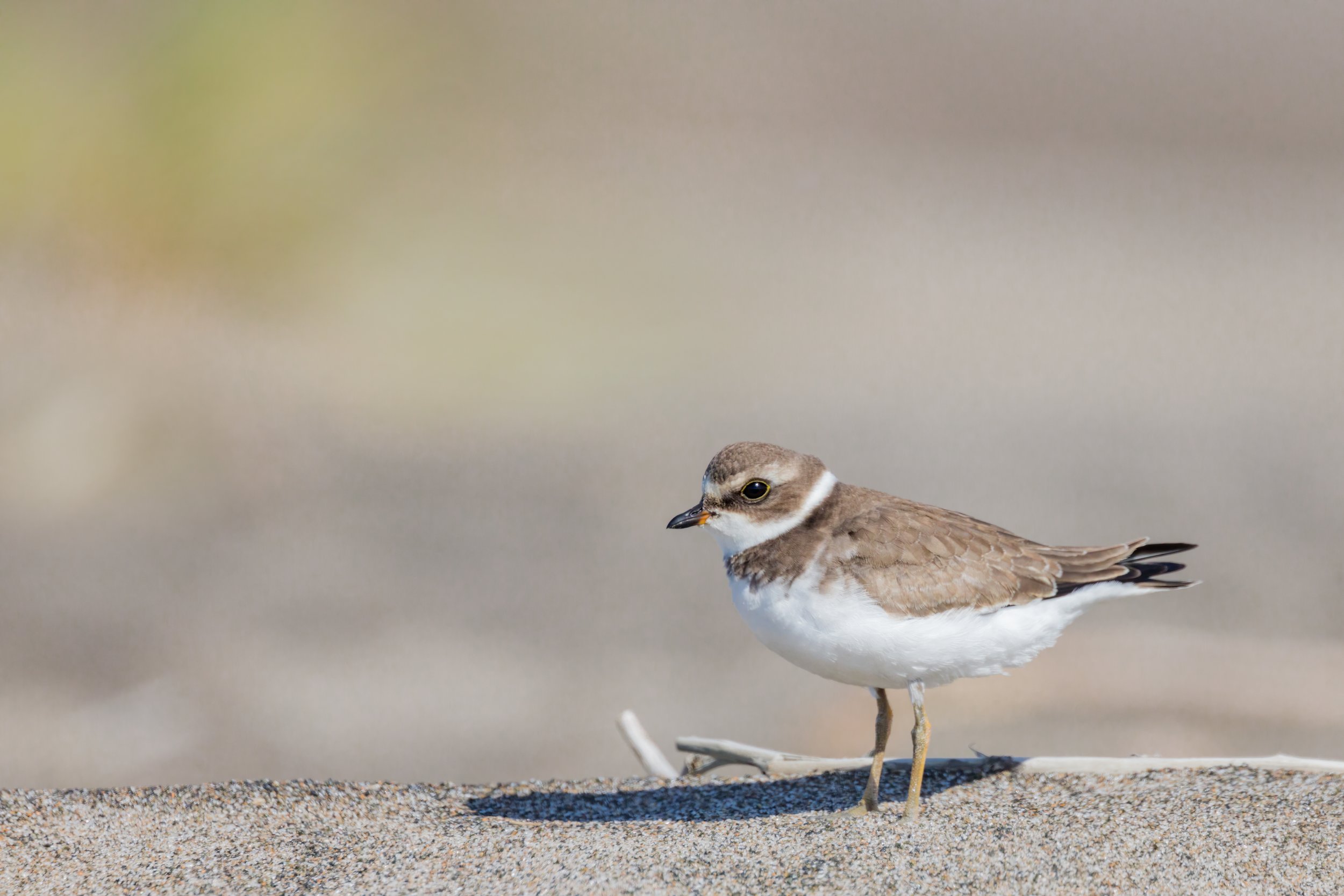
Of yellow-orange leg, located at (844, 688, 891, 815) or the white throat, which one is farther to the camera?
the white throat

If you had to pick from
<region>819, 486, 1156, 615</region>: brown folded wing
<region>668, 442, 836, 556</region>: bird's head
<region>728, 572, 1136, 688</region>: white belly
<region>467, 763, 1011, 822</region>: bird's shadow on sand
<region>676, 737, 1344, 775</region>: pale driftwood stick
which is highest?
<region>668, 442, 836, 556</region>: bird's head

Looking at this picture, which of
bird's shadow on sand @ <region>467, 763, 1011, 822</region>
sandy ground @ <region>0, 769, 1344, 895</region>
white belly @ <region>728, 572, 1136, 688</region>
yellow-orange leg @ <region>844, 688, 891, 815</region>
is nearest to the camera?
sandy ground @ <region>0, 769, 1344, 895</region>

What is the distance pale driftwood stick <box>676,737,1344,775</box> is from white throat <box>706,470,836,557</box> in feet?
2.86

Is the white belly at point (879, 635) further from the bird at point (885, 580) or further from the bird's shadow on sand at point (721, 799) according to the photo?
the bird's shadow on sand at point (721, 799)

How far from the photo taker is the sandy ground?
3408 millimetres

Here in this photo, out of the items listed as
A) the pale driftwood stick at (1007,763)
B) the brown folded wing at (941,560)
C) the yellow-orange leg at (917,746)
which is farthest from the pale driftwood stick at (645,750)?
the brown folded wing at (941,560)

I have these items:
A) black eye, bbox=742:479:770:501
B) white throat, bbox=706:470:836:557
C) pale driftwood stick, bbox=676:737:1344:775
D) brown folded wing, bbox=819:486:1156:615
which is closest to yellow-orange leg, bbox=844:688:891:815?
pale driftwood stick, bbox=676:737:1344:775

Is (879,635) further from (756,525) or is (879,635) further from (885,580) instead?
(756,525)

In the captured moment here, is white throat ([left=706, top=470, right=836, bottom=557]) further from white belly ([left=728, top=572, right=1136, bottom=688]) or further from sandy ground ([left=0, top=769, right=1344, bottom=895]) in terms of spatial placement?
sandy ground ([left=0, top=769, right=1344, bottom=895])

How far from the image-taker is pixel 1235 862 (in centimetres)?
352

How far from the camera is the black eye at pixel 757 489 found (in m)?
4.25

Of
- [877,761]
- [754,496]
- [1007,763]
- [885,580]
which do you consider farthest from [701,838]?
[1007,763]

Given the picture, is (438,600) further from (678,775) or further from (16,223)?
(16,223)

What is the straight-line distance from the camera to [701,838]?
372 cm
